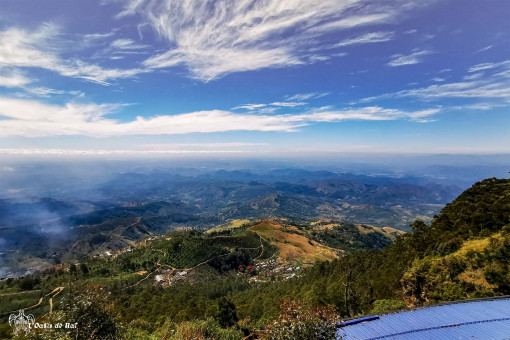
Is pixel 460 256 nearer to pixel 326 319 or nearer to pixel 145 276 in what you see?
pixel 326 319

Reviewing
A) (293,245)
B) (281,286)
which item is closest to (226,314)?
(281,286)

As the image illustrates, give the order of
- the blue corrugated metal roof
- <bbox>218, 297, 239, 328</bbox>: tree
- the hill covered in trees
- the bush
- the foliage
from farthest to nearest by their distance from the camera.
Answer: <bbox>218, 297, 239, 328</bbox>: tree, the bush, the blue corrugated metal roof, the hill covered in trees, the foliage

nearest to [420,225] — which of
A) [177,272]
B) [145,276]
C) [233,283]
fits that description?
[233,283]

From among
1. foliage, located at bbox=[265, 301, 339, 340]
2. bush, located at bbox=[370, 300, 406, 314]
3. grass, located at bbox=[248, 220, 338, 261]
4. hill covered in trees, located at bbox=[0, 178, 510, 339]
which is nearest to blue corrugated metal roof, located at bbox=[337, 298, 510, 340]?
bush, located at bbox=[370, 300, 406, 314]

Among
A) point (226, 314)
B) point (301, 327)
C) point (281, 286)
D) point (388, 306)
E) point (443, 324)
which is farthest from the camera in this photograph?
point (281, 286)

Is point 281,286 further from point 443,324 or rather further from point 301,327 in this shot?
point 301,327

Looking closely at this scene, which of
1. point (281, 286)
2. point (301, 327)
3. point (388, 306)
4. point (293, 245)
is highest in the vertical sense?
point (301, 327)

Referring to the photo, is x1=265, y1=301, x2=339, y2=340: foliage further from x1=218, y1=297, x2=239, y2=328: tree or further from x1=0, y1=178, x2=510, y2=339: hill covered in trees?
x1=218, y1=297, x2=239, y2=328: tree

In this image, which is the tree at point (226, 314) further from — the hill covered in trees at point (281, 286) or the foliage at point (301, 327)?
the foliage at point (301, 327)
